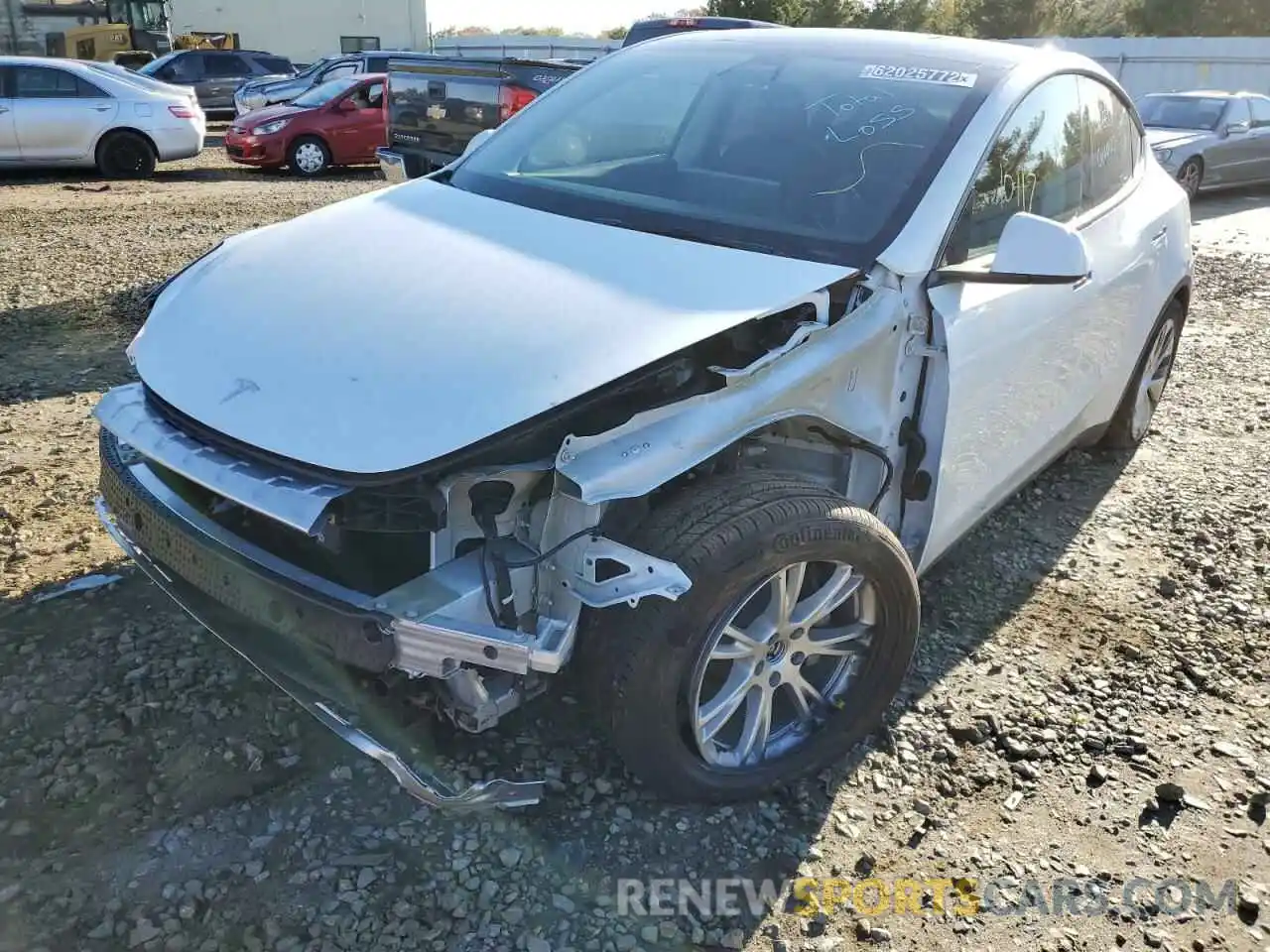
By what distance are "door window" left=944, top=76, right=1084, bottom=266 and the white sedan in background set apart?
12.0 m

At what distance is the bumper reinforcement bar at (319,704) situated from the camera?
6.66 ft

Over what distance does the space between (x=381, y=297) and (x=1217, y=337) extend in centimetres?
645

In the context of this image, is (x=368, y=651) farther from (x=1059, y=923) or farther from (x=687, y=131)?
(x=687, y=131)

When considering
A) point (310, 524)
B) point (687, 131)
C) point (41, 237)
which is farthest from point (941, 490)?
point (41, 237)

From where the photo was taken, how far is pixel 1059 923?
7.61ft

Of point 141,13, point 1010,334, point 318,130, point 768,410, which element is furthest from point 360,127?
point 141,13

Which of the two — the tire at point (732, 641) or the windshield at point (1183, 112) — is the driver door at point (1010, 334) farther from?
the windshield at point (1183, 112)

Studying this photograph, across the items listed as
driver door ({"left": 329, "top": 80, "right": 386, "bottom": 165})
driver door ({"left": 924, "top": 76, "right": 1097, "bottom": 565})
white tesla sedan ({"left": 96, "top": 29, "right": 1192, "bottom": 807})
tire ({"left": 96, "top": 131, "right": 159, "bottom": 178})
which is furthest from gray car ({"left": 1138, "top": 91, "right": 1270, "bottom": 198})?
tire ({"left": 96, "top": 131, "right": 159, "bottom": 178})

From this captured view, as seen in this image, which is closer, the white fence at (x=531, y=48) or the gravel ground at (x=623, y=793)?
the gravel ground at (x=623, y=793)

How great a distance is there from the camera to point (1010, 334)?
117 inches

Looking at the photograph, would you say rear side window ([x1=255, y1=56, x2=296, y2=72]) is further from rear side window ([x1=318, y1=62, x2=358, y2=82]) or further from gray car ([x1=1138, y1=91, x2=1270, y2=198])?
gray car ([x1=1138, y1=91, x2=1270, y2=198])

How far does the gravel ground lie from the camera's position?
2236 millimetres

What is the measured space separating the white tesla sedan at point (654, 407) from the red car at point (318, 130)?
11.3 meters

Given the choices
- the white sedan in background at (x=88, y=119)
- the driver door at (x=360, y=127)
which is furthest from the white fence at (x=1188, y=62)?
the white sedan in background at (x=88, y=119)
